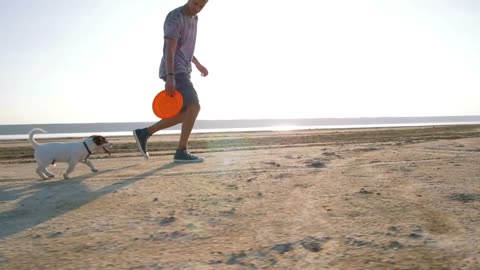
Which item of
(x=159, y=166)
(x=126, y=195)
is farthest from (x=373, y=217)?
(x=159, y=166)

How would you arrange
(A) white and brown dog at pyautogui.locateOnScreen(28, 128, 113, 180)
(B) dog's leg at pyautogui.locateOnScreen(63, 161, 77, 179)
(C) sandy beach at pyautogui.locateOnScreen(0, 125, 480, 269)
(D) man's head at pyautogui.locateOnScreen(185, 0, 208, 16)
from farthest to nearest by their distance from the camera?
(D) man's head at pyautogui.locateOnScreen(185, 0, 208, 16) < (A) white and brown dog at pyautogui.locateOnScreen(28, 128, 113, 180) < (B) dog's leg at pyautogui.locateOnScreen(63, 161, 77, 179) < (C) sandy beach at pyautogui.locateOnScreen(0, 125, 480, 269)

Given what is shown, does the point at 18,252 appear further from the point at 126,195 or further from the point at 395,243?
the point at 395,243

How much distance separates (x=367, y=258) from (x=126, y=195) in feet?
6.35

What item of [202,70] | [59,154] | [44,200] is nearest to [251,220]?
[44,200]

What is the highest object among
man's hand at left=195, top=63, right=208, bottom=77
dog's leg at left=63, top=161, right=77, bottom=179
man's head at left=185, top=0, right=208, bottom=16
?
man's head at left=185, top=0, right=208, bottom=16

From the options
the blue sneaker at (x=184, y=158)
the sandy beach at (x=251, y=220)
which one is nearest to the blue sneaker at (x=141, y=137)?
the blue sneaker at (x=184, y=158)

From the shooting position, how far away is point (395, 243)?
77.0 inches

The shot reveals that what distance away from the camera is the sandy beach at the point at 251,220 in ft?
6.01

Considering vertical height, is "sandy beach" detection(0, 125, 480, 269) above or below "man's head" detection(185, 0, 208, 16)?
below

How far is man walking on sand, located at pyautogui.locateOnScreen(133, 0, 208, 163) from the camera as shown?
17.2ft

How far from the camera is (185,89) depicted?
557 centimetres

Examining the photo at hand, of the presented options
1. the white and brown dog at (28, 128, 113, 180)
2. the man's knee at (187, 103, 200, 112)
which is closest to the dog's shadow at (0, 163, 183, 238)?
the white and brown dog at (28, 128, 113, 180)

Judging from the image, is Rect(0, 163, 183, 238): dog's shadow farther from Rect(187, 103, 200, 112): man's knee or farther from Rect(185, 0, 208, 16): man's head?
Rect(185, 0, 208, 16): man's head

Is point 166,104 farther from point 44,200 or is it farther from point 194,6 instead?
point 44,200
